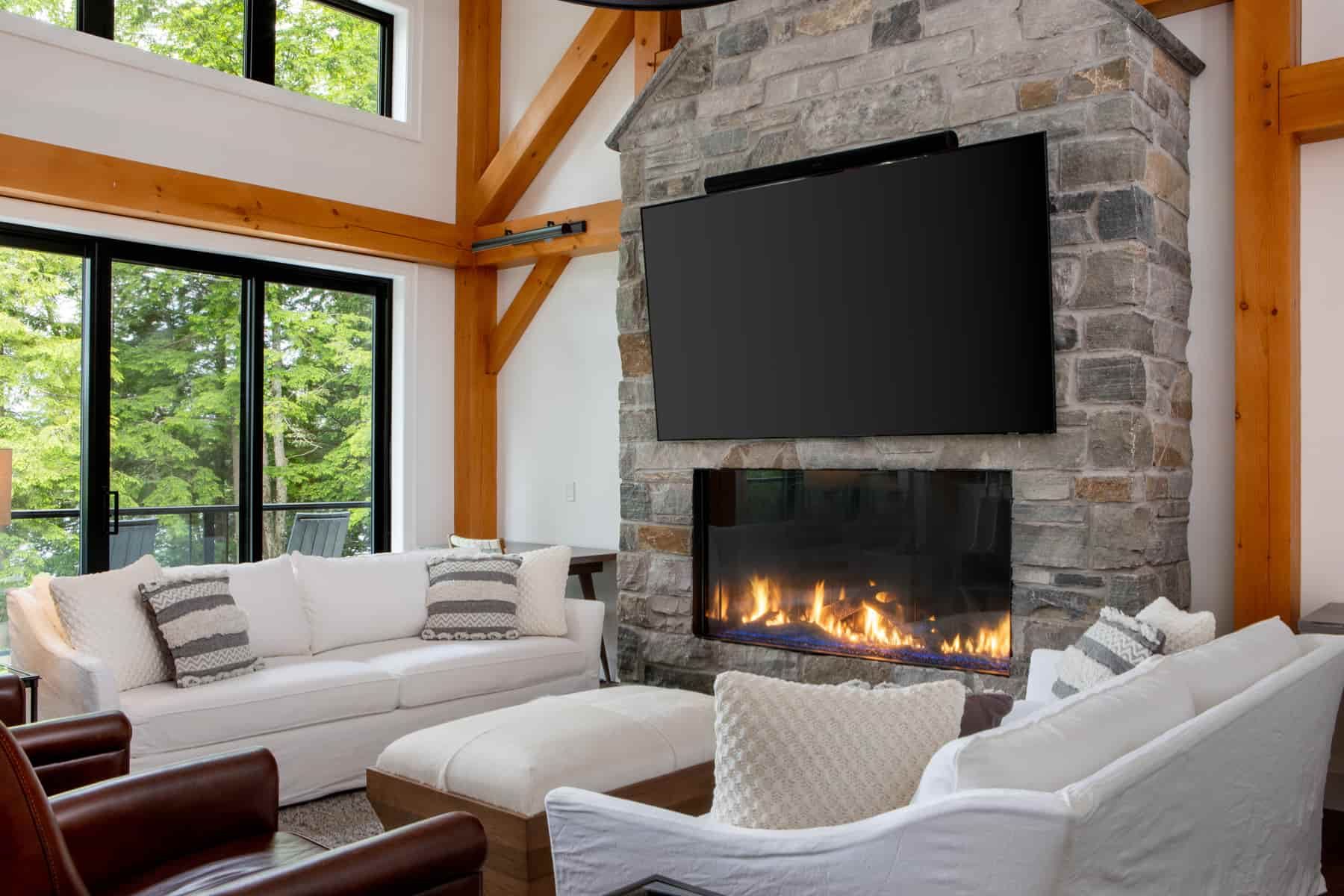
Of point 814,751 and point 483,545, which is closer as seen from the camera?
point 814,751

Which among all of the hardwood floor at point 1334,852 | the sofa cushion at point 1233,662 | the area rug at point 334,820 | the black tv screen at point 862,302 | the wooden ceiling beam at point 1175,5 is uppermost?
the wooden ceiling beam at point 1175,5

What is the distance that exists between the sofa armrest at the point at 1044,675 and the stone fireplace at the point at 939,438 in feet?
2.52

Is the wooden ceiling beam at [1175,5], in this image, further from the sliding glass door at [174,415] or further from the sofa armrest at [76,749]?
the sliding glass door at [174,415]

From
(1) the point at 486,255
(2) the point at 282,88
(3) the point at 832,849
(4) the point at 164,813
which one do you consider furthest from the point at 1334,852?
(2) the point at 282,88

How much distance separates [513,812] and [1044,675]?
1.43 meters

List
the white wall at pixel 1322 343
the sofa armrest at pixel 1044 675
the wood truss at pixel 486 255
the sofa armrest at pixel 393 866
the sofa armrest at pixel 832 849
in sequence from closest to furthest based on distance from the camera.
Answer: the sofa armrest at pixel 832 849 → the sofa armrest at pixel 393 866 → the sofa armrest at pixel 1044 675 → the white wall at pixel 1322 343 → the wood truss at pixel 486 255

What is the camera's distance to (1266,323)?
367 centimetres

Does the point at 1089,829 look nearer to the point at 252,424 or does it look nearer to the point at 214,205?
the point at 214,205

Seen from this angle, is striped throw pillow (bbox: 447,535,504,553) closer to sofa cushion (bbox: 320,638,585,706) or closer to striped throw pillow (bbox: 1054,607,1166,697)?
sofa cushion (bbox: 320,638,585,706)

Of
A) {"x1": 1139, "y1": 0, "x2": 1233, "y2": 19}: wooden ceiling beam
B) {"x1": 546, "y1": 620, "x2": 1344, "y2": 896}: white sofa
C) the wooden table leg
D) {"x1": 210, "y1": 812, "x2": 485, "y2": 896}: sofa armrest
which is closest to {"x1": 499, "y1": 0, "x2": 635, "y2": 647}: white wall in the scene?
the wooden table leg

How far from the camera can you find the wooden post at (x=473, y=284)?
6.45 m

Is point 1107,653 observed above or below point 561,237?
below

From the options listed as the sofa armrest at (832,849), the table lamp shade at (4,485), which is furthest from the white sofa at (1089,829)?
the table lamp shade at (4,485)

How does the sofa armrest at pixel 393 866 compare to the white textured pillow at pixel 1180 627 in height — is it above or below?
below
